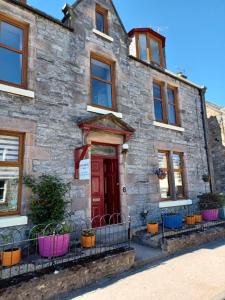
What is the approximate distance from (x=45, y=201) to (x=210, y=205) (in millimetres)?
6792

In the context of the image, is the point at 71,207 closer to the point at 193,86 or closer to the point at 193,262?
the point at 193,262

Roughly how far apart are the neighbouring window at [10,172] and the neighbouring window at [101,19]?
5327 mm

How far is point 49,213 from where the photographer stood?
5.36 meters

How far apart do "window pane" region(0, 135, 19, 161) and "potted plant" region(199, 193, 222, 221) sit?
7.18m

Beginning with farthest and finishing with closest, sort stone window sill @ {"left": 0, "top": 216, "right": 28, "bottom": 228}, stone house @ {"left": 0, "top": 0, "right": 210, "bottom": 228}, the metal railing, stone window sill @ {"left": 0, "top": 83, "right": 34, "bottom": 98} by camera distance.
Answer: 1. stone house @ {"left": 0, "top": 0, "right": 210, "bottom": 228}
2. stone window sill @ {"left": 0, "top": 83, "right": 34, "bottom": 98}
3. stone window sill @ {"left": 0, "top": 216, "right": 28, "bottom": 228}
4. the metal railing

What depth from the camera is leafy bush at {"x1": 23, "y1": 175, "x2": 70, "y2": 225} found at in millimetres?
5297

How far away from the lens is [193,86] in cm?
1151

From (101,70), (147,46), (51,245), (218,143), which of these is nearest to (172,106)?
(147,46)

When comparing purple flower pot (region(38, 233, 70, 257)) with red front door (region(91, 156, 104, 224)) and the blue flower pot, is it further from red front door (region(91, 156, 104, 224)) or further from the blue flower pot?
the blue flower pot

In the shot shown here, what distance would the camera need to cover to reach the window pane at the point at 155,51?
10.5 meters

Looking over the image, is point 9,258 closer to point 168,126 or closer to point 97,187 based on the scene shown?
point 97,187

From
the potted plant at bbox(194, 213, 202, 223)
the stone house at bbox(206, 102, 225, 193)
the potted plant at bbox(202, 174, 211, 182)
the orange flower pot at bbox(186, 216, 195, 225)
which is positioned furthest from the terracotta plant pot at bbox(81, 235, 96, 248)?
the stone house at bbox(206, 102, 225, 193)

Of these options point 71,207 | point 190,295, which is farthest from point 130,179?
point 190,295

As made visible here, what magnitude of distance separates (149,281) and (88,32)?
7.54 meters
